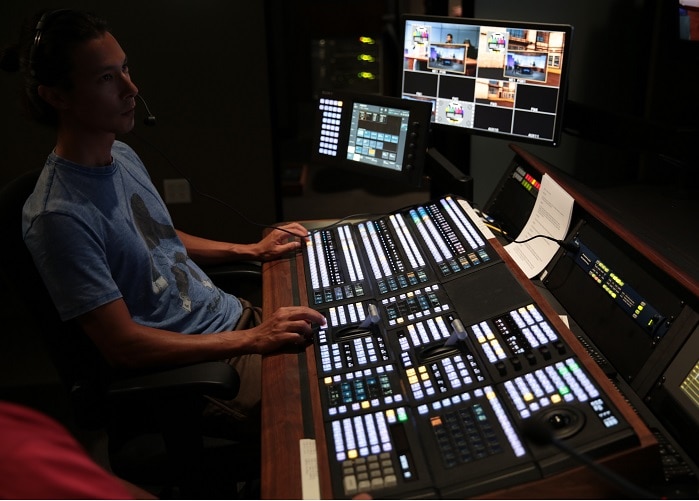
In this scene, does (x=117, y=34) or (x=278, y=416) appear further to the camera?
(x=117, y=34)

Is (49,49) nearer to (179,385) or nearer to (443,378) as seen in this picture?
(179,385)

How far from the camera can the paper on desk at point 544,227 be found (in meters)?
1.68

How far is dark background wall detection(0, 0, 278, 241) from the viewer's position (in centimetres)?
294

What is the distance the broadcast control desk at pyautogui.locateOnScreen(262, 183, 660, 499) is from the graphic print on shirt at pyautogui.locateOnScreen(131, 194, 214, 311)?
21 centimetres

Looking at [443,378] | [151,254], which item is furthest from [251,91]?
[443,378]

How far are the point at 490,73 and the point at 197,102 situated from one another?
1532mm

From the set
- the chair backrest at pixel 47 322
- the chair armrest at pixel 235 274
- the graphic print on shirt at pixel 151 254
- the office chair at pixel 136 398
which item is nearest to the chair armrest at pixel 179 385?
the office chair at pixel 136 398

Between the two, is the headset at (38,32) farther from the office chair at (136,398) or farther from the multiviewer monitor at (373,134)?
the multiviewer monitor at (373,134)

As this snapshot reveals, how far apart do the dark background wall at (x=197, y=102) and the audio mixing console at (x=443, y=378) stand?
1.58 metres

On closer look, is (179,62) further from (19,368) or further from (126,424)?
(126,424)

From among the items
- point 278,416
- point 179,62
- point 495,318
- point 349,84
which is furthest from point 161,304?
point 349,84

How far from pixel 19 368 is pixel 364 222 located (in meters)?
1.73

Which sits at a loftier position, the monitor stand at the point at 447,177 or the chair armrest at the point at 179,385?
the monitor stand at the point at 447,177

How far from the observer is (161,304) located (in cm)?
164
